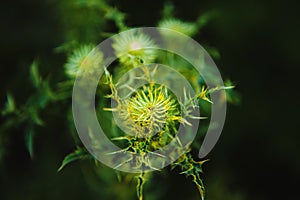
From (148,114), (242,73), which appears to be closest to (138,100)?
(148,114)

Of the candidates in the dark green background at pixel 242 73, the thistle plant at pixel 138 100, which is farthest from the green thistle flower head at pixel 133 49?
the dark green background at pixel 242 73

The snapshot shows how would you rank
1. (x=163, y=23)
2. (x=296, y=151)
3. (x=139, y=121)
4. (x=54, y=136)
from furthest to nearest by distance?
(x=296, y=151) → (x=54, y=136) → (x=163, y=23) → (x=139, y=121)

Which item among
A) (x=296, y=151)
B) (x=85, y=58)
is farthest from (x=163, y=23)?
(x=296, y=151)

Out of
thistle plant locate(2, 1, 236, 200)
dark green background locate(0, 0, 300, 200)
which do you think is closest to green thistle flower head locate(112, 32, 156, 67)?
thistle plant locate(2, 1, 236, 200)

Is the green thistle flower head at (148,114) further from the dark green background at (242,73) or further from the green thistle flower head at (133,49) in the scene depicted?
the dark green background at (242,73)

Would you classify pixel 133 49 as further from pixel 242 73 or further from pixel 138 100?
pixel 242 73

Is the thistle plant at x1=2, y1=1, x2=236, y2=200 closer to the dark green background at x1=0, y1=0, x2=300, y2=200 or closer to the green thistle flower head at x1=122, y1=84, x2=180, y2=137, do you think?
the green thistle flower head at x1=122, y1=84, x2=180, y2=137

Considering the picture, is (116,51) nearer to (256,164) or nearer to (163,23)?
(163,23)
